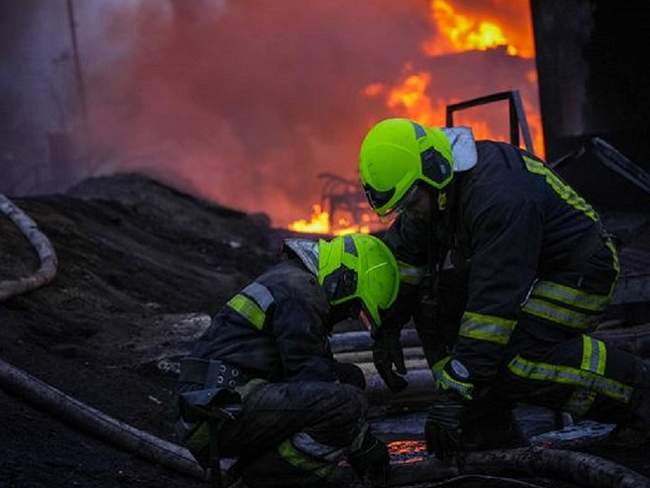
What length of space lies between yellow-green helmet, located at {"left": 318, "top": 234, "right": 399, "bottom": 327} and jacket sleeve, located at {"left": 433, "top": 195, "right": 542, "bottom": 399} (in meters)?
0.35

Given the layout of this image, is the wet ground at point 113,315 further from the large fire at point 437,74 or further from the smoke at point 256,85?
the smoke at point 256,85

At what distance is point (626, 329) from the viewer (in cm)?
642

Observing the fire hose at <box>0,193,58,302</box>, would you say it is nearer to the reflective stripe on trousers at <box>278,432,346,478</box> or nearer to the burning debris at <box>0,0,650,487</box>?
the burning debris at <box>0,0,650,487</box>

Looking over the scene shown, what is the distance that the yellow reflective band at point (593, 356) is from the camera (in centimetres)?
431

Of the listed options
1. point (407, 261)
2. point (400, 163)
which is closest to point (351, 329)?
point (407, 261)

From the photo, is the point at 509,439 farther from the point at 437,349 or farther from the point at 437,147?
the point at 437,147

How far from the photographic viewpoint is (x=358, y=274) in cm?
416

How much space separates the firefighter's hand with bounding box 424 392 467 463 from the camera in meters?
4.10

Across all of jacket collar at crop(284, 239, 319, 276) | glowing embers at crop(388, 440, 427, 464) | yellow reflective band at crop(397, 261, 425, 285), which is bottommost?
glowing embers at crop(388, 440, 427, 464)

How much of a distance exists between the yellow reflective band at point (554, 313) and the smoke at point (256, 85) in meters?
20.8

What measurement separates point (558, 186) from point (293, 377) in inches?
53.8

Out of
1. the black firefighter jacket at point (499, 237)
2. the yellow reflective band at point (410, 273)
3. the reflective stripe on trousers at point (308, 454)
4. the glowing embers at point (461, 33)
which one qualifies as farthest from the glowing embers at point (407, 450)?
the glowing embers at point (461, 33)

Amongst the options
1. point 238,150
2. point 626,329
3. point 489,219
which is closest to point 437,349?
point 489,219

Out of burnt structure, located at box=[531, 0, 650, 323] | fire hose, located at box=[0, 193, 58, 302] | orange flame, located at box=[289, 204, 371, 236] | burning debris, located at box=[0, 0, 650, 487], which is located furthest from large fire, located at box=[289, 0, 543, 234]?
fire hose, located at box=[0, 193, 58, 302]
